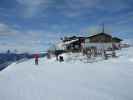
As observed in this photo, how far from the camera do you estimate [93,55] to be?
32906 mm

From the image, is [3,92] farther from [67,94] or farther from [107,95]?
[107,95]

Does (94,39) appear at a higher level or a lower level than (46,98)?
higher

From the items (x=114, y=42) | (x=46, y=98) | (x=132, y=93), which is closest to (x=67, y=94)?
(x=46, y=98)

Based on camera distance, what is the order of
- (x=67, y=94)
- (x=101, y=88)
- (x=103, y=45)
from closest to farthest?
(x=67, y=94), (x=101, y=88), (x=103, y=45)

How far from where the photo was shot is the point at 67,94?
8.83 meters

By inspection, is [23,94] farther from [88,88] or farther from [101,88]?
[101,88]

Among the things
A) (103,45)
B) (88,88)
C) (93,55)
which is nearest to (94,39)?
(103,45)

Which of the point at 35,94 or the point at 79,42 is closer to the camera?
the point at 35,94

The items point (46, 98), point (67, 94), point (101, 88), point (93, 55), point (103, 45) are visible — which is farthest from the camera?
point (103, 45)

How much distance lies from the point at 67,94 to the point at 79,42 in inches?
1699

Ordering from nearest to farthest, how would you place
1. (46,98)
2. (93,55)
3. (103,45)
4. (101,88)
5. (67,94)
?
(46,98), (67,94), (101,88), (93,55), (103,45)

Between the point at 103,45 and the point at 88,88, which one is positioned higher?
the point at 103,45

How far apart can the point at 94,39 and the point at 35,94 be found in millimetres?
41832

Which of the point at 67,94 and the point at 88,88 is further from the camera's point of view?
the point at 88,88
